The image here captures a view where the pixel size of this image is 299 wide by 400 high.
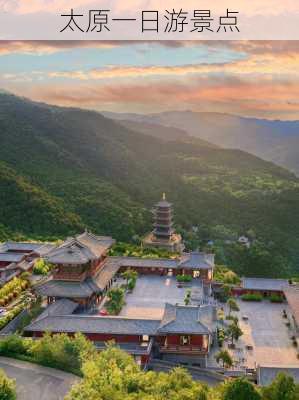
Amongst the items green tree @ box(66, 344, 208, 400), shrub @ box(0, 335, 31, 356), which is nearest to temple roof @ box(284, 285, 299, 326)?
green tree @ box(66, 344, 208, 400)

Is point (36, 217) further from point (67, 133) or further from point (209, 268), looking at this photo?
point (67, 133)

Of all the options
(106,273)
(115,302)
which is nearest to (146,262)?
(106,273)

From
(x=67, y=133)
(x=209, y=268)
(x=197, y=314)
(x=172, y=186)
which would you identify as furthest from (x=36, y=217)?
(x=67, y=133)

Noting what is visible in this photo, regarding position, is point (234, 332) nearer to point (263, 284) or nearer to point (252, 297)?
point (252, 297)

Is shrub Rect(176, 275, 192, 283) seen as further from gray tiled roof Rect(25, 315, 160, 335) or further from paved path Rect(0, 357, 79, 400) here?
paved path Rect(0, 357, 79, 400)

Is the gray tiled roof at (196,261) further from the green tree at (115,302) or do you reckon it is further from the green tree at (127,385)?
the green tree at (127,385)
